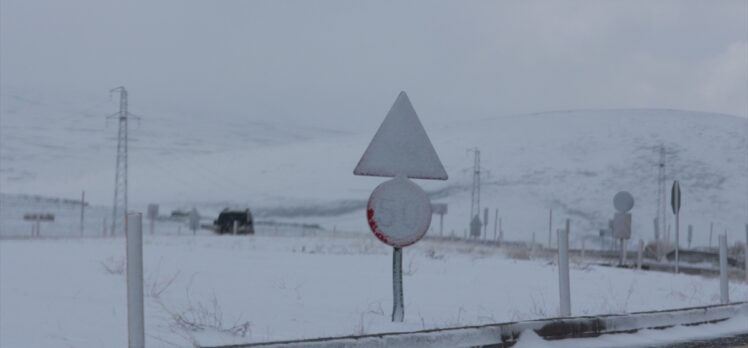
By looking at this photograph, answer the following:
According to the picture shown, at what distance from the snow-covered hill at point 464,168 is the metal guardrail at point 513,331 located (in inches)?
2539

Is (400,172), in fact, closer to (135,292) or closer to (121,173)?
(135,292)

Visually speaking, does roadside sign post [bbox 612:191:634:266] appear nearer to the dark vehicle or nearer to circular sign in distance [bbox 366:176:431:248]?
circular sign in distance [bbox 366:176:431:248]

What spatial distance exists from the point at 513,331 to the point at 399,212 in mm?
1814

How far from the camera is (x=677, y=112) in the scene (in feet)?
396

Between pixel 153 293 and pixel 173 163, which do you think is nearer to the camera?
pixel 153 293

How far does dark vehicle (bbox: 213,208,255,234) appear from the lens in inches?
2168

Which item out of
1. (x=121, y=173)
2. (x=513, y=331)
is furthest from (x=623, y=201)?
(x=121, y=173)

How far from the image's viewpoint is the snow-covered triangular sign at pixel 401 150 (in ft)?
35.3

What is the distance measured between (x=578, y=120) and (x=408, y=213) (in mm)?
109287

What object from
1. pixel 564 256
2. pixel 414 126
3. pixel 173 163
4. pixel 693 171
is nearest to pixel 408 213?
pixel 414 126

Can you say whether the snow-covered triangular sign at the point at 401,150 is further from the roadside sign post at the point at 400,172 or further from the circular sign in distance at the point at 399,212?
the circular sign in distance at the point at 399,212

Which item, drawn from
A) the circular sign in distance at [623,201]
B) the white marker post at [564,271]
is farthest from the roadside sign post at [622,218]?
the white marker post at [564,271]

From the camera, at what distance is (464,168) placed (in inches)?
3905

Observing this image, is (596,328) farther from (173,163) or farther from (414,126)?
(173,163)
